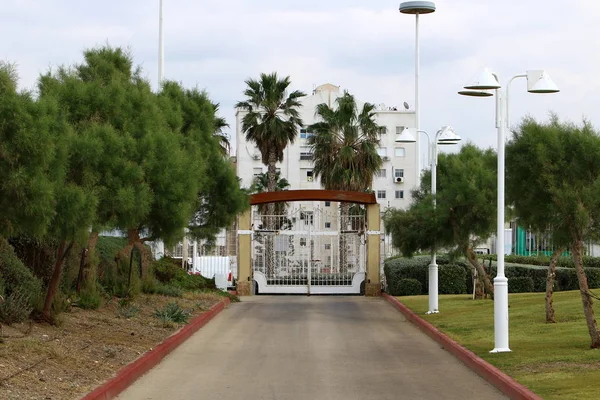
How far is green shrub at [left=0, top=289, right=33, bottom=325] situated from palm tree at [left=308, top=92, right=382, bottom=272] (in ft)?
115

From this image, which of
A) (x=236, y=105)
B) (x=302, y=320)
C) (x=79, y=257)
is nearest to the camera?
(x=79, y=257)

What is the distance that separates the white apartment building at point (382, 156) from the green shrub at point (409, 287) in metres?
47.6

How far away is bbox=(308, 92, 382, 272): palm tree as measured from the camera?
53.1 meters

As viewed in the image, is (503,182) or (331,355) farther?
(331,355)

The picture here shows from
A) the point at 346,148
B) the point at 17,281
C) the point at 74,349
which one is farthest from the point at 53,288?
the point at 346,148

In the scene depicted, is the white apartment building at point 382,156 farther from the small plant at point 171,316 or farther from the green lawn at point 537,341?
the small plant at point 171,316

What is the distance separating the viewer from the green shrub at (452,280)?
37750 mm

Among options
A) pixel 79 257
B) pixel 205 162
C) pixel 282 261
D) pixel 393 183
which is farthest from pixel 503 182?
pixel 393 183

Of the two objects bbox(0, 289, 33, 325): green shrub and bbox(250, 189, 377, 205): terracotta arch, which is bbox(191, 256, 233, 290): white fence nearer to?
bbox(250, 189, 377, 205): terracotta arch

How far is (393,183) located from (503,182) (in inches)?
2865

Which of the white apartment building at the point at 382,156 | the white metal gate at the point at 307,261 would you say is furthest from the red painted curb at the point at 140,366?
the white apartment building at the point at 382,156

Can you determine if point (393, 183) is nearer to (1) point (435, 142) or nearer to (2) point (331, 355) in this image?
(1) point (435, 142)

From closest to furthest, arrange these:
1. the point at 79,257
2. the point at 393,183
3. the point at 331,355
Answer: the point at 331,355 → the point at 79,257 → the point at 393,183

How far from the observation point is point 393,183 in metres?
89.6
